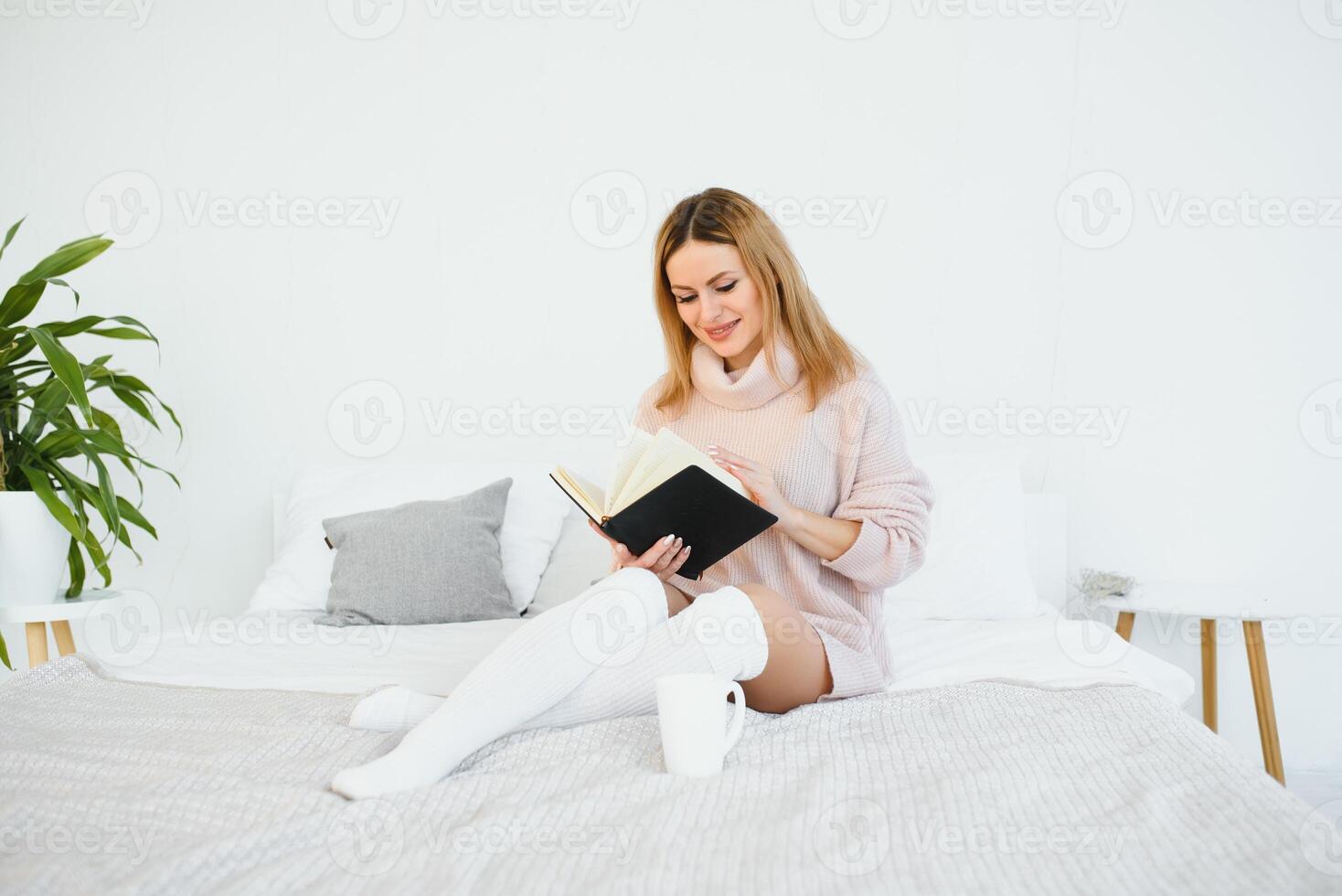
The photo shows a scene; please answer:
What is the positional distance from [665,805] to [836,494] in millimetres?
738

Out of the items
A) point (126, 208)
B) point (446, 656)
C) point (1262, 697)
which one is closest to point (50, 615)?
point (446, 656)

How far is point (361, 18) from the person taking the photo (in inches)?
104

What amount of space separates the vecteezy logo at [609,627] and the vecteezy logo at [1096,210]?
168 centimetres

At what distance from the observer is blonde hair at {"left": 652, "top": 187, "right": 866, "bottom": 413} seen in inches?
63.4

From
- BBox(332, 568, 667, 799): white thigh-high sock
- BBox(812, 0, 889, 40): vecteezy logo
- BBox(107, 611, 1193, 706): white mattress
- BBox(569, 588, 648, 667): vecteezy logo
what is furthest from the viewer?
BBox(812, 0, 889, 40): vecteezy logo

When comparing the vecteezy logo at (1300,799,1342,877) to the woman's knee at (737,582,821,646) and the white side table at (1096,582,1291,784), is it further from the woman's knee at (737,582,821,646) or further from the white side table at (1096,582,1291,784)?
the white side table at (1096,582,1291,784)

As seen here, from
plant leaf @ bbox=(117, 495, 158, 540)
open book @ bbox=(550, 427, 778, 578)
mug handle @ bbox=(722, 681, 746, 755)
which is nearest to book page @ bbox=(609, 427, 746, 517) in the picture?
open book @ bbox=(550, 427, 778, 578)

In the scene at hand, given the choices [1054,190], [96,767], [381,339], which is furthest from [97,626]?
[1054,190]

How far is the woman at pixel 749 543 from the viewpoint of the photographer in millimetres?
1192

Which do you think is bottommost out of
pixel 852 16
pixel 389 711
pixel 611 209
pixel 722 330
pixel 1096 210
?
pixel 389 711

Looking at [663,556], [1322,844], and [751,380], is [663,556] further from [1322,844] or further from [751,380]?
[1322,844]

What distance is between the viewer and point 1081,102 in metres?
2.44

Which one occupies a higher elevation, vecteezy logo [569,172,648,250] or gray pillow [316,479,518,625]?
vecteezy logo [569,172,648,250]

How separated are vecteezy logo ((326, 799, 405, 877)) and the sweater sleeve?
0.75m
